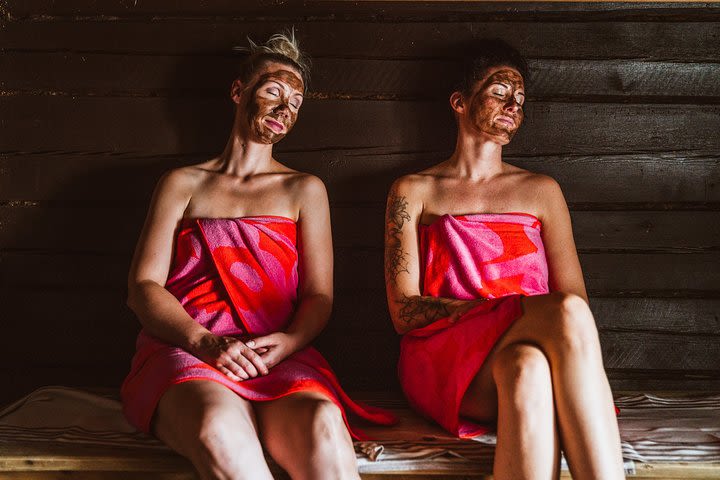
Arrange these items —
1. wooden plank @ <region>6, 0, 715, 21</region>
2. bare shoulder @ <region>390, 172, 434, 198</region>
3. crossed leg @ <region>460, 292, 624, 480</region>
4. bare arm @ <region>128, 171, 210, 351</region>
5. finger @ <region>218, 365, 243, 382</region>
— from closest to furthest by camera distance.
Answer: crossed leg @ <region>460, 292, 624, 480</region>, finger @ <region>218, 365, 243, 382</region>, bare arm @ <region>128, 171, 210, 351</region>, bare shoulder @ <region>390, 172, 434, 198</region>, wooden plank @ <region>6, 0, 715, 21</region>

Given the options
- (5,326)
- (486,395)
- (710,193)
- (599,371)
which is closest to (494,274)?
(486,395)

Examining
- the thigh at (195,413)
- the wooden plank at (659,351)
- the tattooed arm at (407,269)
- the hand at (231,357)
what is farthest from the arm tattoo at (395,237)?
the wooden plank at (659,351)

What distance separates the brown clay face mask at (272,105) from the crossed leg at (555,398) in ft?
3.30

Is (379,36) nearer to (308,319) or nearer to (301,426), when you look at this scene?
(308,319)

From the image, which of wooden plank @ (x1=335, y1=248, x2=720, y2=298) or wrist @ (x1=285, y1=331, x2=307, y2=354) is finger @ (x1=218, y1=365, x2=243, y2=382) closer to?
wrist @ (x1=285, y1=331, x2=307, y2=354)

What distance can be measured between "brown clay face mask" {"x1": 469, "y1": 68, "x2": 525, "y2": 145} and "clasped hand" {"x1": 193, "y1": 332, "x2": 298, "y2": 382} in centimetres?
95

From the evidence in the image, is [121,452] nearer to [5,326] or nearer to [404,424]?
[404,424]

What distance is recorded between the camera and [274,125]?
2.06 meters

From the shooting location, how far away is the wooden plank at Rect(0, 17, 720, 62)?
224cm

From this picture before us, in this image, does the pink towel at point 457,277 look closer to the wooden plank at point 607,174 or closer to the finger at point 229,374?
the wooden plank at point 607,174

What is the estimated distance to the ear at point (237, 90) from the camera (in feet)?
7.04

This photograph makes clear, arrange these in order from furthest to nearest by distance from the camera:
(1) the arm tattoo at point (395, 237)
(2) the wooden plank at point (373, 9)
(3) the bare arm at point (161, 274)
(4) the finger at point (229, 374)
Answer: (2) the wooden plank at point (373, 9), (1) the arm tattoo at point (395, 237), (3) the bare arm at point (161, 274), (4) the finger at point (229, 374)

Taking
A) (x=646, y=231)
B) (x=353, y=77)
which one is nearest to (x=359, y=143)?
(x=353, y=77)

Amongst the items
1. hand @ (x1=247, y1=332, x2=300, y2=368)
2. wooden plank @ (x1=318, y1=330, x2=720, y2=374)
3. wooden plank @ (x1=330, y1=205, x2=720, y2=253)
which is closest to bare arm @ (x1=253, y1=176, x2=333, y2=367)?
hand @ (x1=247, y1=332, x2=300, y2=368)
